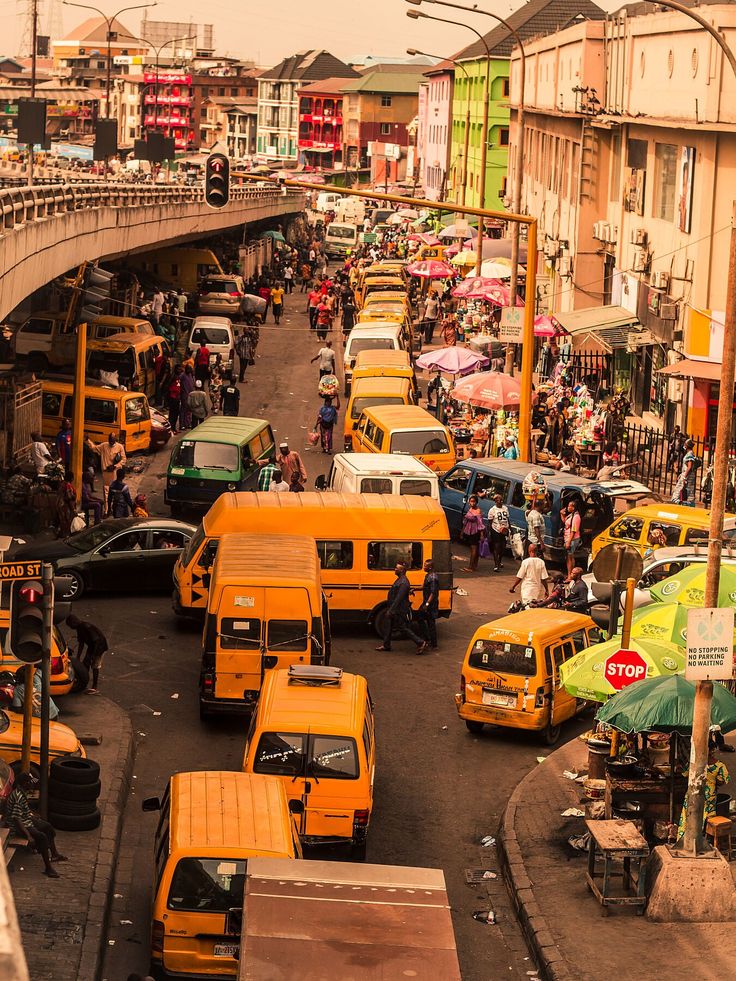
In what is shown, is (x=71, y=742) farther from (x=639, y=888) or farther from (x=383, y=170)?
(x=383, y=170)

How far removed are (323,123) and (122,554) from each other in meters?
162

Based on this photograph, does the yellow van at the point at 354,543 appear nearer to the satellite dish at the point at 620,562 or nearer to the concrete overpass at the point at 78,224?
the concrete overpass at the point at 78,224

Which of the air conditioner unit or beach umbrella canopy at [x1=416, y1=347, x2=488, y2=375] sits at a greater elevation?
the air conditioner unit

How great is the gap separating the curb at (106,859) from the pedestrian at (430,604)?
545cm

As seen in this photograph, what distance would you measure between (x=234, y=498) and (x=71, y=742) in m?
8.29

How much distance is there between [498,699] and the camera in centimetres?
2027

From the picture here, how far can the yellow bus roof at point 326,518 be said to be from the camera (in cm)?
2478

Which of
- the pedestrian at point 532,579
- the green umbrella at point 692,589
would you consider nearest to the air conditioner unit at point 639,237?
the pedestrian at point 532,579

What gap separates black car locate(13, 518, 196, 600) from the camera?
26.5 meters

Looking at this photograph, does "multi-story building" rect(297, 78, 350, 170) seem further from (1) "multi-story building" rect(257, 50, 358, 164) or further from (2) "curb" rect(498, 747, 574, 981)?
(2) "curb" rect(498, 747, 574, 981)

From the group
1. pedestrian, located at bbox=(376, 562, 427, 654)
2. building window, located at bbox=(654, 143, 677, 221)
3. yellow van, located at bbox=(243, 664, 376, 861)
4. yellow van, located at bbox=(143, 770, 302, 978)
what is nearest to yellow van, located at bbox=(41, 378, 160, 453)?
building window, located at bbox=(654, 143, 677, 221)

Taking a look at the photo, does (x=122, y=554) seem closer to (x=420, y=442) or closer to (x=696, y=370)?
(x=420, y=442)

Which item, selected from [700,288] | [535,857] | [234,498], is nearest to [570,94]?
[700,288]

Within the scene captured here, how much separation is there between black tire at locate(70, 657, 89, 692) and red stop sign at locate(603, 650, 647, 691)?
306 inches
